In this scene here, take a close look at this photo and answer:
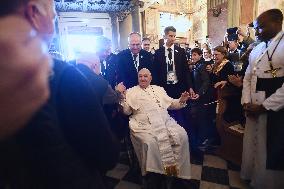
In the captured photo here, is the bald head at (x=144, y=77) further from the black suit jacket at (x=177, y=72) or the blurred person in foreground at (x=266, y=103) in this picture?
the blurred person in foreground at (x=266, y=103)

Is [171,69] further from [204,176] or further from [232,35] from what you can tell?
[232,35]

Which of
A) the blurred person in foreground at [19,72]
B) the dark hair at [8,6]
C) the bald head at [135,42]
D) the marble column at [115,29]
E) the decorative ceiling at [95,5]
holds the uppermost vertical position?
the decorative ceiling at [95,5]

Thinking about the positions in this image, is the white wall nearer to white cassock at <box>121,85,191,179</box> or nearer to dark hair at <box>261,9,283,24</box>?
white cassock at <box>121,85,191,179</box>

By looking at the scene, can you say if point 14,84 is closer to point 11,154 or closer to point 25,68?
point 25,68

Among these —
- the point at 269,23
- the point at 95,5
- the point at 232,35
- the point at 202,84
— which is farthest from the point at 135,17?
the point at 269,23

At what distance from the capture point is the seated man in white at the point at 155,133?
2633 mm

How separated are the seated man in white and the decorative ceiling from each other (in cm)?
1025

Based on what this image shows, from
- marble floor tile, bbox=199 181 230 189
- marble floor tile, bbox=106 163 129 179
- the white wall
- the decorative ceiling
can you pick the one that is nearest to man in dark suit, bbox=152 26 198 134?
marble floor tile, bbox=106 163 129 179

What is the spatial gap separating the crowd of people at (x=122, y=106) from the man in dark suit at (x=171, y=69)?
0.02m

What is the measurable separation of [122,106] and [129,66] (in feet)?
2.71

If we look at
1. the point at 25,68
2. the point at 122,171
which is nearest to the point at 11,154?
the point at 25,68

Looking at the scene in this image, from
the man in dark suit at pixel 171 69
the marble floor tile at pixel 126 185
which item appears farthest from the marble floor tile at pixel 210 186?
the man in dark suit at pixel 171 69

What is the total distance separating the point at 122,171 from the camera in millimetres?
3256

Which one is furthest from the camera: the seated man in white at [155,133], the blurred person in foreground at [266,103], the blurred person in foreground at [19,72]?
the seated man in white at [155,133]
